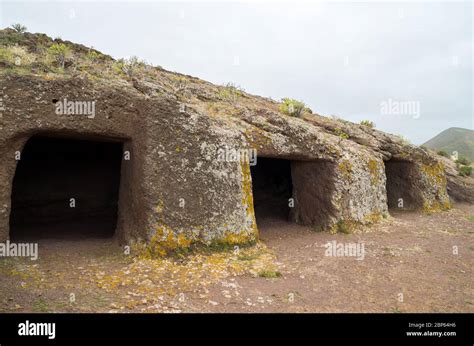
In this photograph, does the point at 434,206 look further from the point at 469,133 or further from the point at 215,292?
the point at 469,133

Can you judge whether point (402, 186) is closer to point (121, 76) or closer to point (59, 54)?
point (121, 76)

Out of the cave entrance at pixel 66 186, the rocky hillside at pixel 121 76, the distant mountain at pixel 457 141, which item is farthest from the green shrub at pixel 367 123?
the distant mountain at pixel 457 141

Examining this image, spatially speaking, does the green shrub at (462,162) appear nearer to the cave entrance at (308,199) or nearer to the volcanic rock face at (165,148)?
the cave entrance at (308,199)

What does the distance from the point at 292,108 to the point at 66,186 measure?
8264mm

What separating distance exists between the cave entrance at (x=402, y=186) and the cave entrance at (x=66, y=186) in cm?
1083

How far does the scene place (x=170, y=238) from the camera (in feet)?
23.1

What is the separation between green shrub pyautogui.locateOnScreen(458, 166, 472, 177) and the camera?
17927 mm

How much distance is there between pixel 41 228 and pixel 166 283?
5842mm

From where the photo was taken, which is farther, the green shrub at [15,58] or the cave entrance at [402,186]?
the cave entrance at [402,186]

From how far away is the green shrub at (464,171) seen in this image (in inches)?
706

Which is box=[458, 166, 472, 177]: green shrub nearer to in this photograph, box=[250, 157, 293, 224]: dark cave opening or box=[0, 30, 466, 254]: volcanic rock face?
box=[250, 157, 293, 224]: dark cave opening

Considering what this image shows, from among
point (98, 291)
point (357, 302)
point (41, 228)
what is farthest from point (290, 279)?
point (41, 228)

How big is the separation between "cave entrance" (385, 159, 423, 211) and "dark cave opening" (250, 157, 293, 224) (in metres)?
4.28

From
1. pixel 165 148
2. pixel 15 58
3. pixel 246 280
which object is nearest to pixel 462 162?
pixel 246 280
